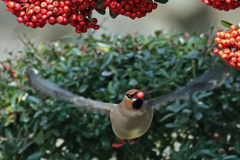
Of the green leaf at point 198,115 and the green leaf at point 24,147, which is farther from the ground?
the green leaf at point 198,115

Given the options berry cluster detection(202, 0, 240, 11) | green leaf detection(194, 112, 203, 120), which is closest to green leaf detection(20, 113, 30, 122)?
green leaf detection(194, 112, 203, 120)

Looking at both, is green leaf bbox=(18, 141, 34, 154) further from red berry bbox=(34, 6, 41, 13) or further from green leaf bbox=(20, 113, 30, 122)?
red berry bbox=(34, 6, 41, 13)

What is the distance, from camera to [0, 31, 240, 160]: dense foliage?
197 cm

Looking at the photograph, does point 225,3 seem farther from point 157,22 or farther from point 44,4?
point 157,22

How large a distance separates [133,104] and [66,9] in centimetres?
50

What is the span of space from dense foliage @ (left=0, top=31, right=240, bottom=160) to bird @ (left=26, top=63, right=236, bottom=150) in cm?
19

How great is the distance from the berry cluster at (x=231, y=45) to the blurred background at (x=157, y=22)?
2895 mm

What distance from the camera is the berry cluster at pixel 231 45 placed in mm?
1056

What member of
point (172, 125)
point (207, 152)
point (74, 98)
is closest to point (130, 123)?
point (74, 98)

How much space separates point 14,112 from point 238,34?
1.39 m

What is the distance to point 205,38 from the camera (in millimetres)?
2270

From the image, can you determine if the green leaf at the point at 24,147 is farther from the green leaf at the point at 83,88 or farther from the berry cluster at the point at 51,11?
the berry cluster at the point at 51,11

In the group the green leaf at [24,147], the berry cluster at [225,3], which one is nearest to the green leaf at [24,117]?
the green leaf at [24,147]

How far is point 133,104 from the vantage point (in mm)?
1467
